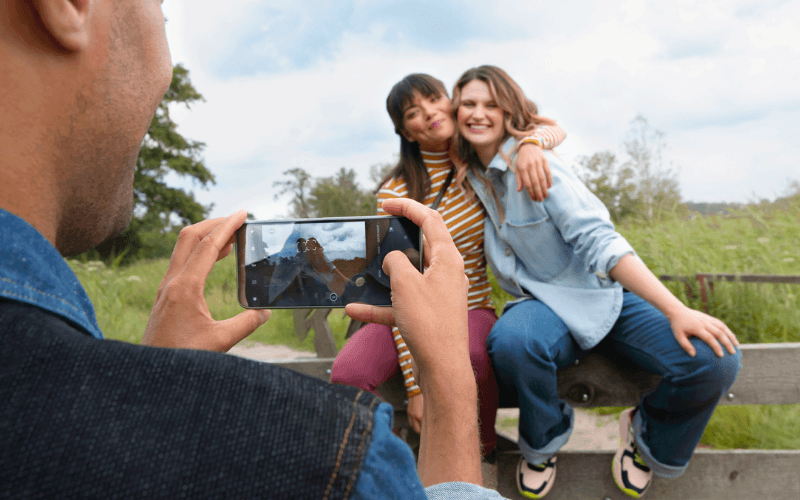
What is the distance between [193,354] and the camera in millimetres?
→ 527

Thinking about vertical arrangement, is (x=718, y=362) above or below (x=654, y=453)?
above

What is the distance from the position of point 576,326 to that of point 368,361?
0.87m

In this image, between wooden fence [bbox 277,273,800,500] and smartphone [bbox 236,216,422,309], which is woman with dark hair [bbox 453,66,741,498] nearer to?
wooden fence [bbox 277,273,800,500]

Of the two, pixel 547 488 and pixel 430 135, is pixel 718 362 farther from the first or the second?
pixel 430 135

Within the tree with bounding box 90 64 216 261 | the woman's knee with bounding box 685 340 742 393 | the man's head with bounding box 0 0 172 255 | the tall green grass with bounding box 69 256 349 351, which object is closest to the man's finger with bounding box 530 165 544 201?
the woman's knee with bounding box 685 340 742 393

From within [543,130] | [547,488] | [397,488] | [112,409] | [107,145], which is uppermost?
[543,130]

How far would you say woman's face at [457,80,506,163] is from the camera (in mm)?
2434

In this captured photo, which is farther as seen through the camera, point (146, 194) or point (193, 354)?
point (146, 194)

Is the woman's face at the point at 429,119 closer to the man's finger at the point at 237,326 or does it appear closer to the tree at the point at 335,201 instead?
the man's finger at the point at 237,326

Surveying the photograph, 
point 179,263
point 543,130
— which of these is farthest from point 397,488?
point 543,130

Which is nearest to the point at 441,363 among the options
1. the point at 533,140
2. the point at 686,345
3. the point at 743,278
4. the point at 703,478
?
the point at 686,345

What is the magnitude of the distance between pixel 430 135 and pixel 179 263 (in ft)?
5.03

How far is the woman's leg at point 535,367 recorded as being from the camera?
6.22 ft

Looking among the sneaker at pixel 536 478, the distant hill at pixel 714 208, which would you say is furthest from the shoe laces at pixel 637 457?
the distant hill at pixel 714 208
